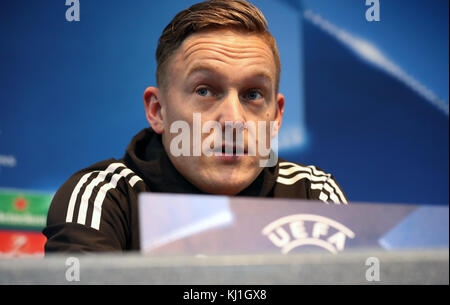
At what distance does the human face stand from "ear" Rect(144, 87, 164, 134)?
0.06 m

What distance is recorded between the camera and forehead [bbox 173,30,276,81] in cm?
118

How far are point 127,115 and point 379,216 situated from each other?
88 centimetres

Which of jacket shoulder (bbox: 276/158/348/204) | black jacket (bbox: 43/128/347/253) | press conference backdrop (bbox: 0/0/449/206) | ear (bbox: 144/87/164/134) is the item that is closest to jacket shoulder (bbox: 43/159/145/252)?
black jacket (bbox: 43/128/347/253)

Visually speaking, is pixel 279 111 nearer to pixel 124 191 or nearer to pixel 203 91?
pixel 203 91

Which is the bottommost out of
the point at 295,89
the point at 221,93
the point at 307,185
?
the point at 307,185

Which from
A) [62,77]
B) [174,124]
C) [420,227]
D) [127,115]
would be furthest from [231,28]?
[420,227]

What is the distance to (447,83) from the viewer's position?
1876mm

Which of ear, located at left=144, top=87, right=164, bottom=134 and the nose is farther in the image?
ear, located at left=144, top=87, right=164, bottom=134

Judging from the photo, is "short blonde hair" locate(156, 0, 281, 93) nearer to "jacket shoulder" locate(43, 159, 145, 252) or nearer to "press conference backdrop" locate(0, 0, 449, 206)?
"press conference backdrop" locate(0, 0, 449, 206)

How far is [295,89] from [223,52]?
493 mm

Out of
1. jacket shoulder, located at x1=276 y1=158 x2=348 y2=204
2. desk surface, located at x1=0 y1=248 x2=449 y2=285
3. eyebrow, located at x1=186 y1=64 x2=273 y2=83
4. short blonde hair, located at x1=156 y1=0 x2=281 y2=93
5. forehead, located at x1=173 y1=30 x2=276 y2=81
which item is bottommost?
desk surface, located at x1=0 y1=248 x2=449 y2=285

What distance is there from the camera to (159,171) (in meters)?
1.24

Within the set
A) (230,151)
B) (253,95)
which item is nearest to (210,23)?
(253,95)
